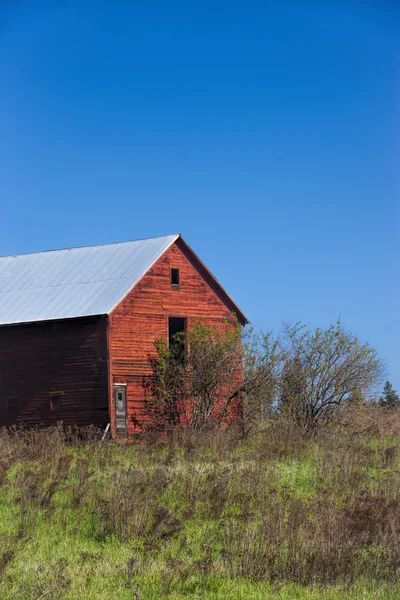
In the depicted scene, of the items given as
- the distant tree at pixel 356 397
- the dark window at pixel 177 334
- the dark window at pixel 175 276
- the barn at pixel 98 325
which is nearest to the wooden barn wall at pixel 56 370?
the barn at pixel 98 325

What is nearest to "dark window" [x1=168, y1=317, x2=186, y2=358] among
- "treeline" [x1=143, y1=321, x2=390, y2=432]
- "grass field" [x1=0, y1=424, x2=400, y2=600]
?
"treeline" [x1=143, y1=321, x2=390, y2=432]

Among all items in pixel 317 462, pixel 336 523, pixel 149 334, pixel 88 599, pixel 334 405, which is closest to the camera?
pixel 88 599

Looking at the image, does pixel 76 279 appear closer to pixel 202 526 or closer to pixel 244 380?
pixel 244 380

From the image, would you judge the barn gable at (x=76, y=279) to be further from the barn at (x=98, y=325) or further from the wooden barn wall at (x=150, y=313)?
the wooden barn wall at (x=150, y=313)

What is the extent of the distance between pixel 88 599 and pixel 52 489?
4917 millimetres

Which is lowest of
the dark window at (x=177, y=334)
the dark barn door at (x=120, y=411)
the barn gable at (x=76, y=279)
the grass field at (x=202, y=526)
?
the grass field at (x=202, y=526)

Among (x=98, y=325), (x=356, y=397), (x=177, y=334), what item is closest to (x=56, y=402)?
(x=98, y=325)

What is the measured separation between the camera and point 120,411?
3075 cm

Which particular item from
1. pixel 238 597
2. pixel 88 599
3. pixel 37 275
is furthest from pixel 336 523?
pixel 37 275

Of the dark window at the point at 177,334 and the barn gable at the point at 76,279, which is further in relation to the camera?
the dark window at the point at 177,334

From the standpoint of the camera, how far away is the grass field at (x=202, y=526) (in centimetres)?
1103

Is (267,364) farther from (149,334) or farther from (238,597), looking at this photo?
(238,597)

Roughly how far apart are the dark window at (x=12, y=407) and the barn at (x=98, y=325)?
0.04 m

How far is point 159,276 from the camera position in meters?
32.8
